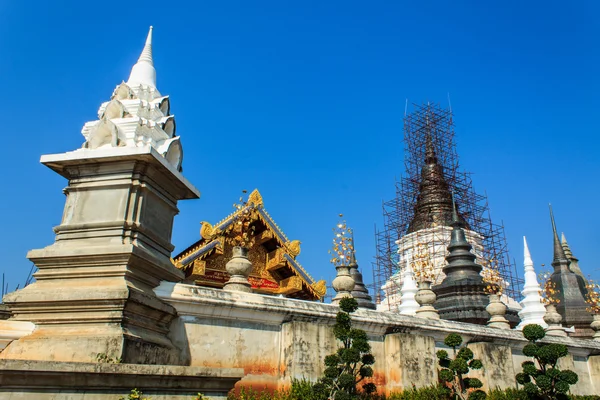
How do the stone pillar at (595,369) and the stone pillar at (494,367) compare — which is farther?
the stone pillar at (595,369)

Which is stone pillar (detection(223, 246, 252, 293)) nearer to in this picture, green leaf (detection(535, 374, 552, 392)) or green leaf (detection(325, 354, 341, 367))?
green leaf (detection(325, 354, 341, 367))

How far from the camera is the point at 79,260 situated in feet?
19.0

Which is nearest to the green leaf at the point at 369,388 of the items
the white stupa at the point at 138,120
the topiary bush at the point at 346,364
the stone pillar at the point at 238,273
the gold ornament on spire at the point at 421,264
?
the topiary bush at the point at 346,364

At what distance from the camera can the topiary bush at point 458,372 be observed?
8.05 m

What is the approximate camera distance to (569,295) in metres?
28.3

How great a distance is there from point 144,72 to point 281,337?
4.27m

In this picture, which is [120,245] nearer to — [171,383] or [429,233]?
[171,383]

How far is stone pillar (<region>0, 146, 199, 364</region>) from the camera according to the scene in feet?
16.9

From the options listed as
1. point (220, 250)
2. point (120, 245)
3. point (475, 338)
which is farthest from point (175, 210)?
point (220, 250)

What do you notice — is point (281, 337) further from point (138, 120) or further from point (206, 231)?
point (206, 231)

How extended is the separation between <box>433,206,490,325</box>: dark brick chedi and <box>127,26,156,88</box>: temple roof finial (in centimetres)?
1439

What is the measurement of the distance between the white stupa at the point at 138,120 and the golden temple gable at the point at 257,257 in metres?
9.87

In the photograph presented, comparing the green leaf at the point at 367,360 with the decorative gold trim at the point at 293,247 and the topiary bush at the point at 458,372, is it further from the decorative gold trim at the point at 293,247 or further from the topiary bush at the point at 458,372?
the decorative gold trim at the point at 293,247

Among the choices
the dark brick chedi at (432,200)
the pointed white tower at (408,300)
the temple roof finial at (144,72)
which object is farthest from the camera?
the dark brick chedi at (432,200)
